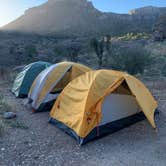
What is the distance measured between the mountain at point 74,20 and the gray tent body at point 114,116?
3523cm

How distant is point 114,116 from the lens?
20.4 feet

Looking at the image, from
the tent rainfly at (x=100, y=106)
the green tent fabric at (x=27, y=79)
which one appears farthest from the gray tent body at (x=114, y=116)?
the green tent fabric at (x=27, y=79)

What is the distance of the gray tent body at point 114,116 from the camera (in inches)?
227

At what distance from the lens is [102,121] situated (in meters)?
5.92

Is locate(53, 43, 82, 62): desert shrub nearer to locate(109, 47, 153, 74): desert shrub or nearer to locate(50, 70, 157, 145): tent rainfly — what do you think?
locate(109, 47, 153, 74): desert shrub

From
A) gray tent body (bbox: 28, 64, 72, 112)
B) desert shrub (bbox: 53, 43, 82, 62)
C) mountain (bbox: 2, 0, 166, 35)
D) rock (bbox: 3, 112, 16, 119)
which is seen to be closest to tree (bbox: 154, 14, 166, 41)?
mountain (bbox: 2, 0, 166, 35)

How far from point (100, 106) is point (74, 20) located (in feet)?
152

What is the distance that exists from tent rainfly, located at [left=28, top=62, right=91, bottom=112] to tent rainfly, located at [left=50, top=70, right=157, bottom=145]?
1238mm

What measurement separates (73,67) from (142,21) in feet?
154

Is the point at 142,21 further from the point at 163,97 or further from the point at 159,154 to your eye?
the point at 159,154

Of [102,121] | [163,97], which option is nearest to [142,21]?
[163,97]

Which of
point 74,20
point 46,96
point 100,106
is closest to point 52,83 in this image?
point 46,96

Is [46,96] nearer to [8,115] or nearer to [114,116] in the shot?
[8,115]

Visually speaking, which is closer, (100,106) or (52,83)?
(100,106)
